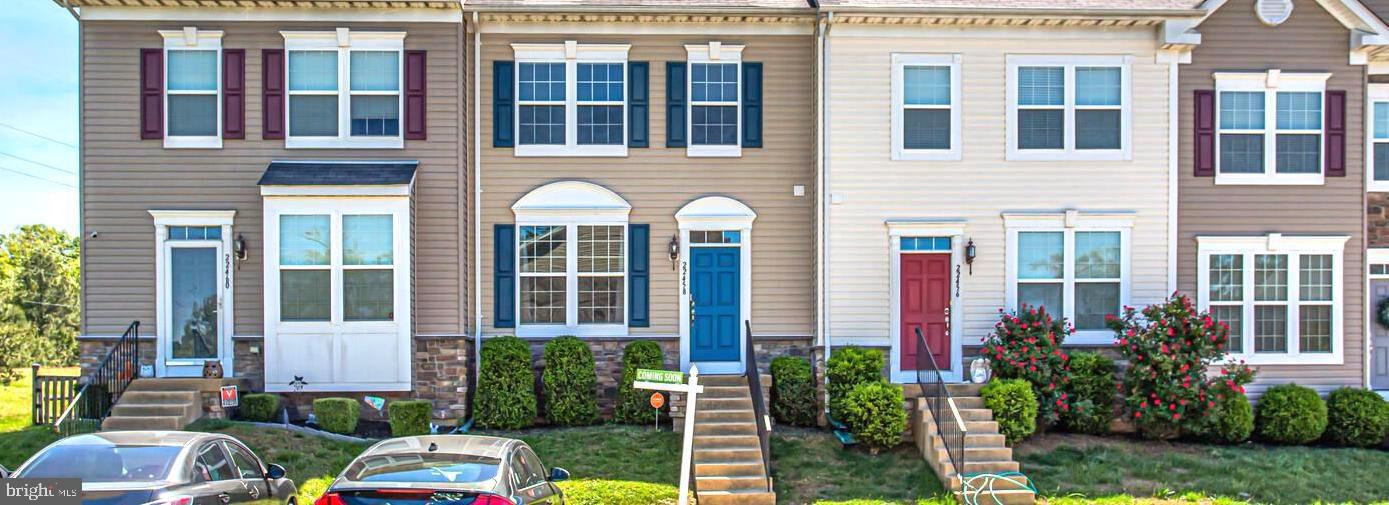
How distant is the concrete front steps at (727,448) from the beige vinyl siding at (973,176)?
1.95 m

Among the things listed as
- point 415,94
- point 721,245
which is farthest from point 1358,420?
point 415,94

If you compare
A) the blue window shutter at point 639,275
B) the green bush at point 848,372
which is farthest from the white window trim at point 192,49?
the green bush at point 848,372

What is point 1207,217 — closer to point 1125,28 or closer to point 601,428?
point 1125,28

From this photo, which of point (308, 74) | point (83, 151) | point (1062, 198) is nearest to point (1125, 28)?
point (1062, 198)

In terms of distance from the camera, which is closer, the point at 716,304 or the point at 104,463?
the point at 104,463

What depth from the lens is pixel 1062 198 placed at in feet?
57.8

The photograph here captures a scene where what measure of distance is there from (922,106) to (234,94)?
33.7 ft

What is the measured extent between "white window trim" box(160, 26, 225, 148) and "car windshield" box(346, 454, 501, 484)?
927cm

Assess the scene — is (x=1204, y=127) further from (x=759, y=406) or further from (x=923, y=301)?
(x=759, y=406)

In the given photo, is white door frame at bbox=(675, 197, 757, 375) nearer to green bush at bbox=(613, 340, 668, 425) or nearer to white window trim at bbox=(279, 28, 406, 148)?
green bush at bbox=(613, 340, 668, 425)

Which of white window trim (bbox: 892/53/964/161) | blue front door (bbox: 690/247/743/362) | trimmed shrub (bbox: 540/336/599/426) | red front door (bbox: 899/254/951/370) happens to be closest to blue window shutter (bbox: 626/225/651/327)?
blue front door (bbox: 690/247/743/362)

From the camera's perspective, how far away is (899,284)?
17500 millimetres

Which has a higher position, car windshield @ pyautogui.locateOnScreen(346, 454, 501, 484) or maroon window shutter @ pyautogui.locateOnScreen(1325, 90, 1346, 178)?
maroon window shutter @ pyautogui.locateOnScreen(1325, 90, 1346, 178)

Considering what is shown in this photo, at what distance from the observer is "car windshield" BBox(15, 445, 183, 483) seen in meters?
8.77
